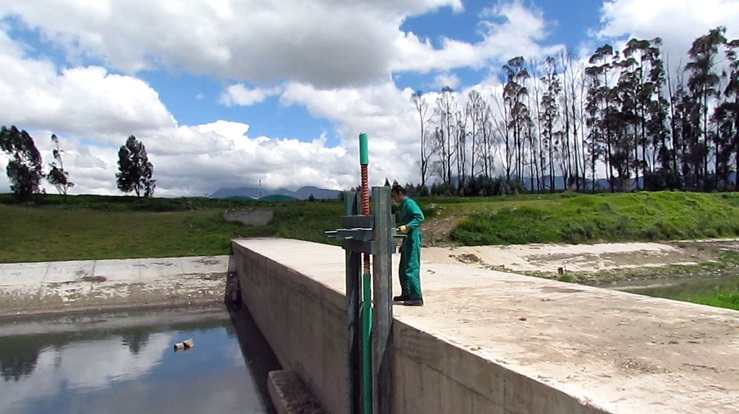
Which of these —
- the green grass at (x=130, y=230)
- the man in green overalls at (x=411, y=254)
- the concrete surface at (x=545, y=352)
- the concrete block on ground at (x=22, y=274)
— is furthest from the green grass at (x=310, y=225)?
the man in green overalls at (x=411, y=254)

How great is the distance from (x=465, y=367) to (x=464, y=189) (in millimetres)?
45143

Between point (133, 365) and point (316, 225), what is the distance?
17.9 m

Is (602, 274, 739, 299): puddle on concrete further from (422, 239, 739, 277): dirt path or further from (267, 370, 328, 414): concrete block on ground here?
(267, 370, 328, 414): concrete block on ground

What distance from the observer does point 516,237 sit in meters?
26.6

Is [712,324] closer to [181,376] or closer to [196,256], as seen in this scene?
[181,376]

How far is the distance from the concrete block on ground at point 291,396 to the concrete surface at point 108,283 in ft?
42.1

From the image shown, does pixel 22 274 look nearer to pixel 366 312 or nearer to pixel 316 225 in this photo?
pixel 316 225

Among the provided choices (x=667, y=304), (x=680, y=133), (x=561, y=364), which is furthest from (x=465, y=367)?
(x=680, y=133)

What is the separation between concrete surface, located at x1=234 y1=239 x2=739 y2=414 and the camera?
266 centimetres

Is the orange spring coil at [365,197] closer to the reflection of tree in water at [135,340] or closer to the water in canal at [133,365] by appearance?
the water in canal at [133,365]

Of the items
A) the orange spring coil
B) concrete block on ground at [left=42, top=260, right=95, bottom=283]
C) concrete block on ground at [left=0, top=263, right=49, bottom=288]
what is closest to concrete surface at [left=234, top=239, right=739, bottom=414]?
the orange spring coil

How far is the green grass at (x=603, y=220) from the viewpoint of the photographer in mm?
26938

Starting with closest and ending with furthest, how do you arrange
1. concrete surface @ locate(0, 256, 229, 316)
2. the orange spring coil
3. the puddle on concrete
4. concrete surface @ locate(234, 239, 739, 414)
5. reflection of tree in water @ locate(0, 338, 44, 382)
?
concrete surface @ locate(234, 239, 739, 414) < the orange spring coil < reflection of tree in water @ locate(0, 338, 44, 382) < the puddle on concrete < concrete surface @ locate(0, 256, 229, 316)

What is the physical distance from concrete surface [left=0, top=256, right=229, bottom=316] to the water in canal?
1542 millimetres
